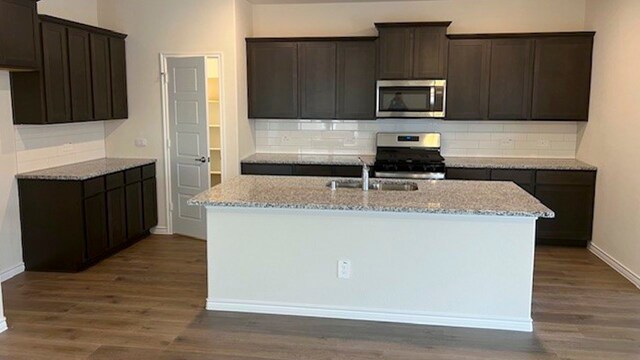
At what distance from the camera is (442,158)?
6.08 m

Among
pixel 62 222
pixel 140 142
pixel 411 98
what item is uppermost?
pixel 411 98

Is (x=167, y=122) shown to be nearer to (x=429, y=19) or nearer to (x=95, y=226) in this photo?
(x=95, y=226)

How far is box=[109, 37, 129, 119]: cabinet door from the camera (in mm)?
5812

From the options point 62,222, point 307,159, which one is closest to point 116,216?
point 62,222

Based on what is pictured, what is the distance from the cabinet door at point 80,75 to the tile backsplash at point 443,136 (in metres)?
2.03

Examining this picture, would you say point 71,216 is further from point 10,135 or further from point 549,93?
point 549,93

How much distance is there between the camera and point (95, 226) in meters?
5.05

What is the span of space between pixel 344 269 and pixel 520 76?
11.2ft

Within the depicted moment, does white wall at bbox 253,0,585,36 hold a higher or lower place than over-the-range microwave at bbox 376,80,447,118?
higher

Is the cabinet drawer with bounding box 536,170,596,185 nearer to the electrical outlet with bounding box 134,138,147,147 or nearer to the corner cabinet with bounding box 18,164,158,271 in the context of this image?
the electrical outlet with bounding box 134,138,147,147

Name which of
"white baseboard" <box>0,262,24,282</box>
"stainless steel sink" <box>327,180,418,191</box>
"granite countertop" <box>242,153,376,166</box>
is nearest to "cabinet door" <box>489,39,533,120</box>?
"granite countertop" <box>242,153,376,166</box>

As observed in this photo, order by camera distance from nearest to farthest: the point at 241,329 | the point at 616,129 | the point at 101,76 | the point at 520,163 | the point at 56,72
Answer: the point at 241,329, the point at 56,72, the point at 616,129, the point at 101,76, the point at 520,163

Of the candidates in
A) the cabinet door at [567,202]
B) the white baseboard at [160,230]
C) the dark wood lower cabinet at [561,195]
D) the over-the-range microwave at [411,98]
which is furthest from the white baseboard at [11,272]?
the cabinet door at [567,202]

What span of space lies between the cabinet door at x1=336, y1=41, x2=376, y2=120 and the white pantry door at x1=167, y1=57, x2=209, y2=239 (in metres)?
1.55
